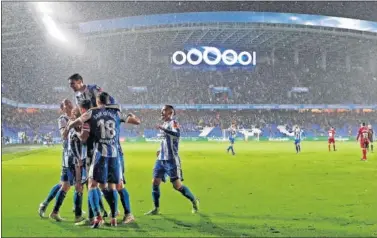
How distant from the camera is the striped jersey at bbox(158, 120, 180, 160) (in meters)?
5.61

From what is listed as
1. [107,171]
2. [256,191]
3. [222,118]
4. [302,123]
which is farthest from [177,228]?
[302,123]

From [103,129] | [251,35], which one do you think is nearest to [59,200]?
[103,129]

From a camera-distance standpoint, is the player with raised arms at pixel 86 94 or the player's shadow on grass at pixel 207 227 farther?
the player with raised arms at pixel 86 94

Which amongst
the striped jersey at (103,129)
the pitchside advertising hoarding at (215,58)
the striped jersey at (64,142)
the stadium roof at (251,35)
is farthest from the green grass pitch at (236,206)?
the pitchside advertising hoarding at (215,58)

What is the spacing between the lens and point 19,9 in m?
14.0

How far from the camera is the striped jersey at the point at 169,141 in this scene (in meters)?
5.61

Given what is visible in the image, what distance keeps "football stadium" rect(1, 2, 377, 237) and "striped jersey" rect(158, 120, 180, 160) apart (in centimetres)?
1

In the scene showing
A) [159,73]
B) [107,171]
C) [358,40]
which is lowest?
[107,171]

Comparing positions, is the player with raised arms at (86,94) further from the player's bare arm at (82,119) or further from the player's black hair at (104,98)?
the player's bare arm at (82,119)

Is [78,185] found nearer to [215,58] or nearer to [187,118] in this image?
[187,118]

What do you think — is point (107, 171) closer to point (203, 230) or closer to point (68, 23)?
point (203, 230)

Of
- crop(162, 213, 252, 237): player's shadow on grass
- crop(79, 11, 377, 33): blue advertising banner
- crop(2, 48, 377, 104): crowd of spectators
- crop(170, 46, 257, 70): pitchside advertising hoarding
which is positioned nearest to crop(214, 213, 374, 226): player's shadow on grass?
crop(162, 213, 252, 237): player's shadow on grass

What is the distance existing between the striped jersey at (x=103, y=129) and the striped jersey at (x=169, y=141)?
93 cm

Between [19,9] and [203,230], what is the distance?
11381 mm
